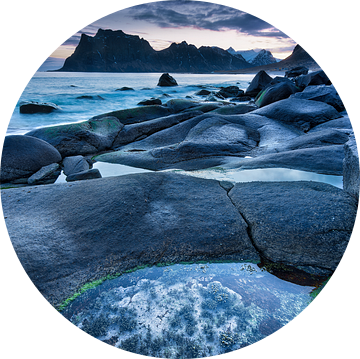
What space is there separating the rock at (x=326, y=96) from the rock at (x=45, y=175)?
34.2 ft

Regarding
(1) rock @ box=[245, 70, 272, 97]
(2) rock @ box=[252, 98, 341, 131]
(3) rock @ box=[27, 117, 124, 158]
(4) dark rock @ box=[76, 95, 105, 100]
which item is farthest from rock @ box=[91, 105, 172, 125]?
(4) dark rock @ box=[76, 95, 105, 100]

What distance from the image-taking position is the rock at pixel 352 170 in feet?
9.97

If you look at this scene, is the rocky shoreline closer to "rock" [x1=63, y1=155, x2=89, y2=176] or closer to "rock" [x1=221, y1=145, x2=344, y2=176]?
"rock" [x1=221, y1=145, x2=344, y2=176]

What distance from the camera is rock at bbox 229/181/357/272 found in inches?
92.9

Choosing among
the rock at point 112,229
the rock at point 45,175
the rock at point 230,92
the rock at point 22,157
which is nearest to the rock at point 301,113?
the rock at point 112,229

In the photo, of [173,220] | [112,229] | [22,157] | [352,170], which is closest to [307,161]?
[352,170]

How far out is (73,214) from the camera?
2.88 metres

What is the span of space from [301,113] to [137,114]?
724 cm

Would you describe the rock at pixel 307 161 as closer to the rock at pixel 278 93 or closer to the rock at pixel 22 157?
the rock at pixel 22 157

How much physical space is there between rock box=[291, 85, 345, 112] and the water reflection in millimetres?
10214

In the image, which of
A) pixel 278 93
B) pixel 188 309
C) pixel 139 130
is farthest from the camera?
pixel 278 93

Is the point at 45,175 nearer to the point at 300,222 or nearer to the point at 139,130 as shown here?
the point at 139,130

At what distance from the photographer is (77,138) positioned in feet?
25.5

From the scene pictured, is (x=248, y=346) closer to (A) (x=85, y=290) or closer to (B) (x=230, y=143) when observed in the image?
(A) (x=85, y=290)
